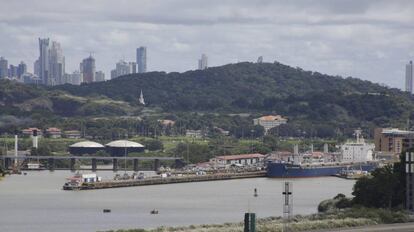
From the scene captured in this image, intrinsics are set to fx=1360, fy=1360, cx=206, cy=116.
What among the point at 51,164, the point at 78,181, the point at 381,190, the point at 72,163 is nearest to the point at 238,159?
the point at 72,163

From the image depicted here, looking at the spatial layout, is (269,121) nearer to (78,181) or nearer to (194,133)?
(194,133)

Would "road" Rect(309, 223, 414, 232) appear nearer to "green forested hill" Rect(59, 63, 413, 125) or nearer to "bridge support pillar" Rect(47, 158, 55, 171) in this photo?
"bridge support pillar" Rect(47, 158, 55, 171)

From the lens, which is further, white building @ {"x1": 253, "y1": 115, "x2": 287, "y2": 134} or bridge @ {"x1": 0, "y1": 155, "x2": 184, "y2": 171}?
white building @ {"x1": 253, "y1": 115, "x2": 287, "y2": 134}

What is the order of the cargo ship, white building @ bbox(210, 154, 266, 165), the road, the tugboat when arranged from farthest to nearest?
white building @ bbox(210, 154, 266, 165), the cargo ship, the tugboat, the road

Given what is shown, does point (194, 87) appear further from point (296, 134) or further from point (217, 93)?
point (296, 134)

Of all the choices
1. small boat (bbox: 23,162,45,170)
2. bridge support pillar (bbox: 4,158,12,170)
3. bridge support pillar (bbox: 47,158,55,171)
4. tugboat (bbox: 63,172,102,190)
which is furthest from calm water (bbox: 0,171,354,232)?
small boat (bbox: 23,162,45,170)

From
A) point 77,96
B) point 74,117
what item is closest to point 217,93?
point 77,96
